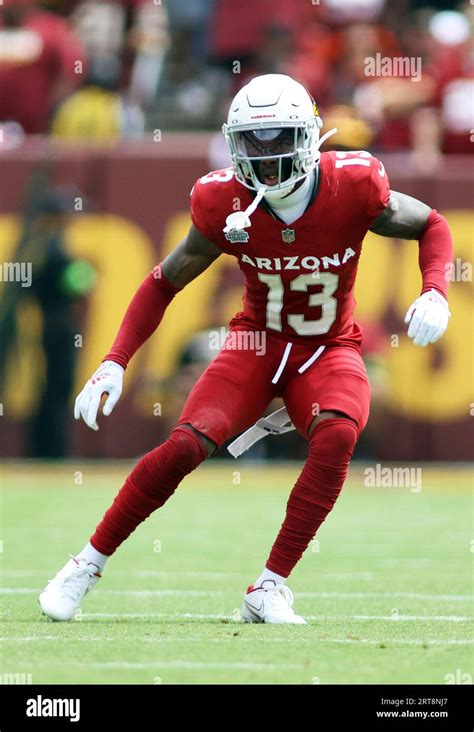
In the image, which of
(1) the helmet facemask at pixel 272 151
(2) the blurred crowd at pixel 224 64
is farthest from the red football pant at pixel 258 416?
(2) the blurred crowd at pixel 224 64

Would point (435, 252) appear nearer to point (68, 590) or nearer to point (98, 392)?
point (98, 392)

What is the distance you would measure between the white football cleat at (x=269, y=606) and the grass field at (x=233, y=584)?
85mm

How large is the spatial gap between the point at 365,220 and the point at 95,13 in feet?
26.6

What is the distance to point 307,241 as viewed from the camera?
5.49 meters

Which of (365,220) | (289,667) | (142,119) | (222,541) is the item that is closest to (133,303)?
(365,220)

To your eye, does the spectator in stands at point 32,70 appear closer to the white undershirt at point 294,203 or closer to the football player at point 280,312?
the football player at point 280,312

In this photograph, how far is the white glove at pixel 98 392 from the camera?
212 inches

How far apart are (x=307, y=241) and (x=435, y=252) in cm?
47

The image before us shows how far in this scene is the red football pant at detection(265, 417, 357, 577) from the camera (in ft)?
17.4

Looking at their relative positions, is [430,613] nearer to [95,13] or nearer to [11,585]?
[11,585]

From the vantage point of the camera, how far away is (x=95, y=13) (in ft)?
42.8

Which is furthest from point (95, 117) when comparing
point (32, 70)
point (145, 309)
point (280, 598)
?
point (280, 598)

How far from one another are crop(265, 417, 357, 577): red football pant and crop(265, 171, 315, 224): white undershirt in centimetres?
76

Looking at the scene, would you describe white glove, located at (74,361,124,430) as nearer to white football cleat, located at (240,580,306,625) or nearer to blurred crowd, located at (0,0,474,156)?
white football cleat, located at (240,580,306,625)
